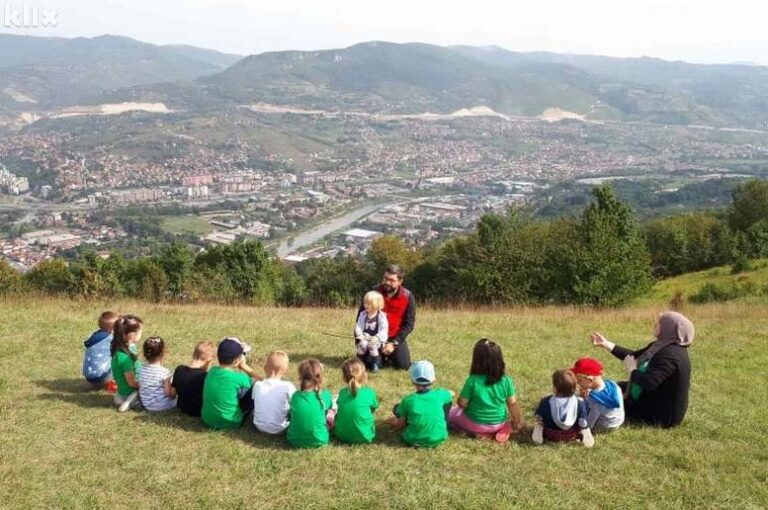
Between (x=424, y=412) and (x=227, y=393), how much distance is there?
6.25ft

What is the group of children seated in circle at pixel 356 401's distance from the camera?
5898 mm

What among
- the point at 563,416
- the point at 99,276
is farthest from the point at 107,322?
the point at 99,276

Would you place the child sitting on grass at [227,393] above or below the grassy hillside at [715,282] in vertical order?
above

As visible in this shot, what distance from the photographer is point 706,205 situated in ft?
275

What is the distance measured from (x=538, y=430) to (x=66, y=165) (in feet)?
388

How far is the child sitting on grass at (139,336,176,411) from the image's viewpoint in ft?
21.9

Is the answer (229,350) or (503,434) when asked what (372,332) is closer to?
(229,350)

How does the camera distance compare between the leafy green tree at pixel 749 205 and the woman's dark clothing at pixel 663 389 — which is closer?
the woman's dark clothing at pixel 663 389

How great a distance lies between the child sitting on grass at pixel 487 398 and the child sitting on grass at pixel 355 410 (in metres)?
0.92

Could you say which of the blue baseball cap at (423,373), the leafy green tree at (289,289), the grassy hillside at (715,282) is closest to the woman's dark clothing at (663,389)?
the blue baseball cap at (423,373)

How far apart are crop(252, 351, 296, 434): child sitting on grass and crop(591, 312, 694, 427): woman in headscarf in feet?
11.2

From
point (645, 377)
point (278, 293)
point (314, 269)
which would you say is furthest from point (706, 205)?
point (645, 377)

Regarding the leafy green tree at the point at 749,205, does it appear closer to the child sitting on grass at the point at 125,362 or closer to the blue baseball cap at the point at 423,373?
the blue baseball cap at the point at 423,373

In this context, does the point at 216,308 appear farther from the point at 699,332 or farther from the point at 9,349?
the point at 699,332
